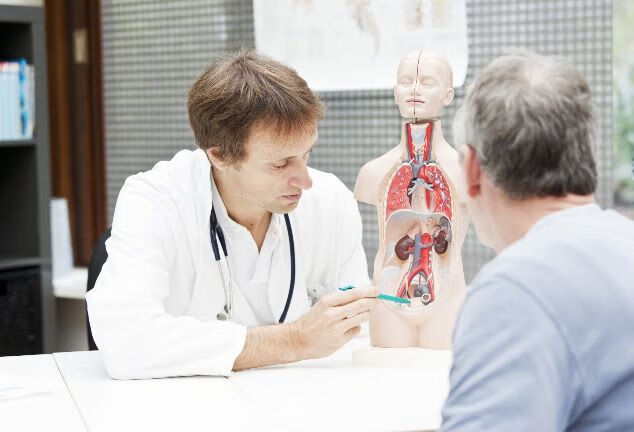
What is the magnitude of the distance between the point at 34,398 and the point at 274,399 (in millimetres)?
479

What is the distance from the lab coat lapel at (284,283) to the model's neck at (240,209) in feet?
0.15

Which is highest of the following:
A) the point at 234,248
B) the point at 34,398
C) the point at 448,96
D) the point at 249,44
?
the point at 249,44

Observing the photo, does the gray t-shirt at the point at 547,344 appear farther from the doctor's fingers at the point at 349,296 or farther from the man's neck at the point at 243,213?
the man's neck at the point at 243,213

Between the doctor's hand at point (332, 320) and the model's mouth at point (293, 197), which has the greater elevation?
the model's mouth at point (293, 197)

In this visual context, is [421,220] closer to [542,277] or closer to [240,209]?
[240,209]

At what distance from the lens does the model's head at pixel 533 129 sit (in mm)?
1208

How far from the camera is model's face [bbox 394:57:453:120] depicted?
82.7 inches

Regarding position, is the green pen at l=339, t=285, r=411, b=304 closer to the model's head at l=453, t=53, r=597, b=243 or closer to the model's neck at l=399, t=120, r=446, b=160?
the model's neck at l=399, t=120, r=446, b=160

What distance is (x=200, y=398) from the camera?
1.88m

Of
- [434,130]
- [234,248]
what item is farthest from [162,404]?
[434,130]

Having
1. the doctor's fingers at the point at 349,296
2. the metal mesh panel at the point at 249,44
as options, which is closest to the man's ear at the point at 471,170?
the doctor's fingers at the point at 349,296

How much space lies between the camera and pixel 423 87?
2104 mm

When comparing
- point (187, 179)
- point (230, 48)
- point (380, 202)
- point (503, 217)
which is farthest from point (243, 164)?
point (230, 48)

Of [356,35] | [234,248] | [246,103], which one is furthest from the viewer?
[356,35]
